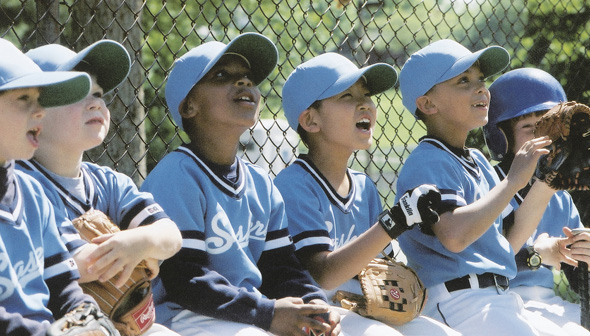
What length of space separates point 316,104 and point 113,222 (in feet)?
3.86

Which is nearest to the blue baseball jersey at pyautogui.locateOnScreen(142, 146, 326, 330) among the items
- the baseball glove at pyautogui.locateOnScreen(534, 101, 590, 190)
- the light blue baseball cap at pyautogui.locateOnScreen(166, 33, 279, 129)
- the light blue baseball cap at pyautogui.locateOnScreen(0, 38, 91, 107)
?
the light blue baseball cap at pyautogui.locateOnScreen(166, 33, 279, 129)

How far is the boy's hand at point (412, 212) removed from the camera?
9.42 feet

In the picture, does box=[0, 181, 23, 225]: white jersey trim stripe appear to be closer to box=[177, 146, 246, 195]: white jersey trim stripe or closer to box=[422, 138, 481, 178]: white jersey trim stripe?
box=[177, 146, 246, 195]: white jersey trim stripe

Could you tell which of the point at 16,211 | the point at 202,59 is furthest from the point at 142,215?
the point at 202,59

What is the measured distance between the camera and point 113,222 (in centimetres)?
252

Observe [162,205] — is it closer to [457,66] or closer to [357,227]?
[357,227]

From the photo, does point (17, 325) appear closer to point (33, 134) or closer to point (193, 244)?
point (33, 134)

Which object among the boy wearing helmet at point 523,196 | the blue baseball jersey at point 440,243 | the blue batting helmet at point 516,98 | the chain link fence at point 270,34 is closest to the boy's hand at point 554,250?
the boy wearing helmet at point 523,196

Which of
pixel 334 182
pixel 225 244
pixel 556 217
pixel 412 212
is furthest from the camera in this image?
pixel 556 217

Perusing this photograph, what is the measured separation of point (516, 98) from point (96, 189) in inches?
90.0

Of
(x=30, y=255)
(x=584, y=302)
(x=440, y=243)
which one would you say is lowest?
(x=584, y=302)

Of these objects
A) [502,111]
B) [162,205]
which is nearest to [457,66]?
[502,111]

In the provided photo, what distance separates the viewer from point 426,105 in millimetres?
3594

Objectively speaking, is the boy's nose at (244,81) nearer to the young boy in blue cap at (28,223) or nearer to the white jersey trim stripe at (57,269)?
the young boy in blue cap at (28,223)
